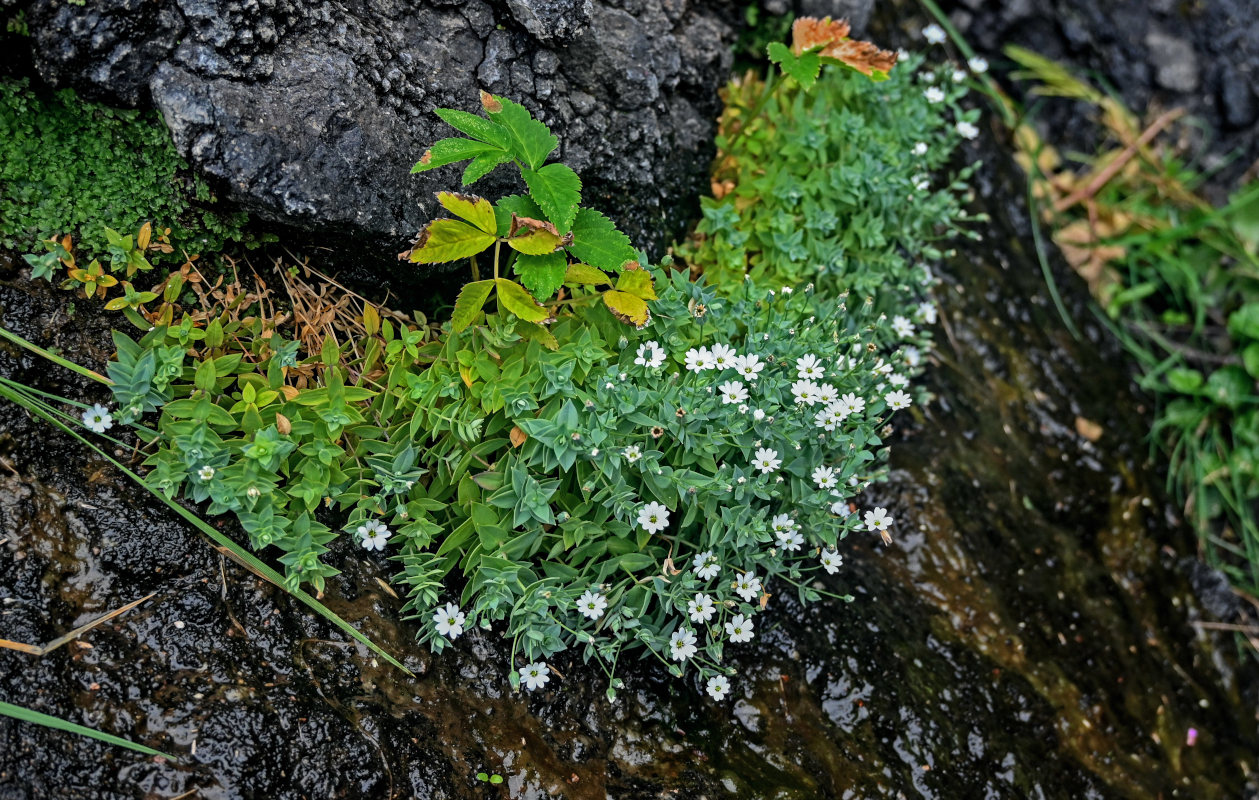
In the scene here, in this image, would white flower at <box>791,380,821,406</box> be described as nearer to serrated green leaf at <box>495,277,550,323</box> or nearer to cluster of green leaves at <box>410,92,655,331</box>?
cluster of green leaves at <box>410,92,655,331</box>

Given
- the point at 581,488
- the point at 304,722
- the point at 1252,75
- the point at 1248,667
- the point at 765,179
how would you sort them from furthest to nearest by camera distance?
the point at 1252,75 < the point at 1248,667 < the point at 765,179 < the point at 581,488 < the point at 304,722

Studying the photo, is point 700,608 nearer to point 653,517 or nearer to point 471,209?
point 653,517

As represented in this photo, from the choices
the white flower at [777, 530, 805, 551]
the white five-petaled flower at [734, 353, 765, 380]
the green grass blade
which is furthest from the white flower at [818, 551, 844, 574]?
the green grass blade

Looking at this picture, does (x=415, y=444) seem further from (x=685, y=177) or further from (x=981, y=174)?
(x=981, y=174)

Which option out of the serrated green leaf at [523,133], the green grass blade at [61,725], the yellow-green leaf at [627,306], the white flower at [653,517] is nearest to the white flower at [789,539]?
the white flower at [653,517]

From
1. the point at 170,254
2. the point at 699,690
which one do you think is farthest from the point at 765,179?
the point at 170,254

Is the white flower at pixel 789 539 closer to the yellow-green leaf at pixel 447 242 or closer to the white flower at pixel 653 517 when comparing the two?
the white flower at pixel 653 517

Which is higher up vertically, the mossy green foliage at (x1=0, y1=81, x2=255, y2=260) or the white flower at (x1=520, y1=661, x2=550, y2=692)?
the mossy green foliage at (x1=0, y1=81, x2=255, y2=260)
